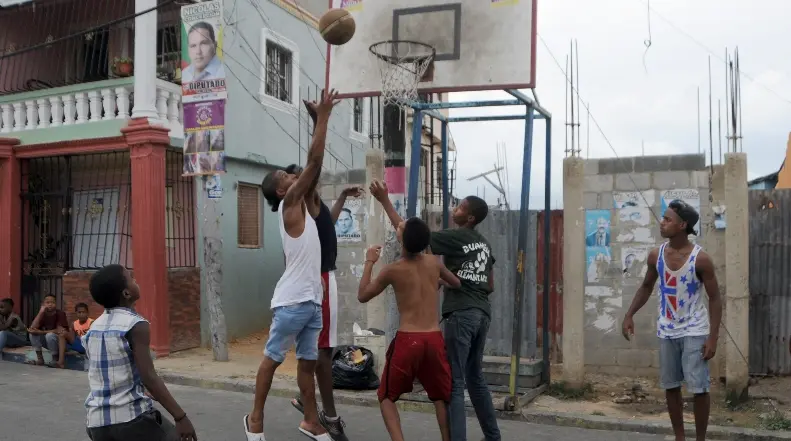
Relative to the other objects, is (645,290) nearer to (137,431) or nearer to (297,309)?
(297,309)

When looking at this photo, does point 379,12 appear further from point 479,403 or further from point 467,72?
point 479,403

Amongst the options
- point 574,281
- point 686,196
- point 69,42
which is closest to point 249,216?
point 69,42

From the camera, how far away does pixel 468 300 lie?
17.4 ft

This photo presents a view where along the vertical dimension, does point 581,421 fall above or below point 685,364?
below

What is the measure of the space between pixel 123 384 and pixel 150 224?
24.5 ft

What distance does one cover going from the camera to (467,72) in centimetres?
742

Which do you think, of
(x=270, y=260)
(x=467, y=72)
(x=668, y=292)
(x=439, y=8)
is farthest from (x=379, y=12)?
(x=270, y=260)

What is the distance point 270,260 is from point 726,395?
26.8 ft

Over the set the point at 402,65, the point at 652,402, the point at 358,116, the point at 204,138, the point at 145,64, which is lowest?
the point at 652,402

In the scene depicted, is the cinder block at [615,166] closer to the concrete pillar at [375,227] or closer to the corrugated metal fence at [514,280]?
the corrugated metal fence at [514,280]

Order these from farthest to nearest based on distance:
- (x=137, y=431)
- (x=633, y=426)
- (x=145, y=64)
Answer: (x=145, y=64) < (x=633, y=426) < (x=137, y=431)

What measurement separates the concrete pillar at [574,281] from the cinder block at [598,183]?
0.79 m

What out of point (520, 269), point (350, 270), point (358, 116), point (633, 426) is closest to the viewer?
point (633, 426)

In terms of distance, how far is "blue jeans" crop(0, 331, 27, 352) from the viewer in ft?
36.0
